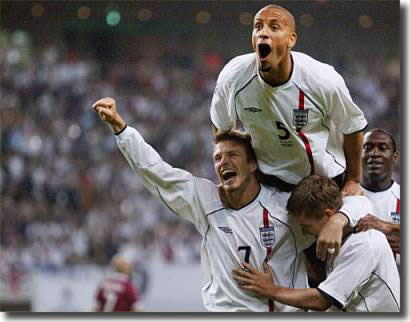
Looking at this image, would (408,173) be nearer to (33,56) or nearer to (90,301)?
(90,301)

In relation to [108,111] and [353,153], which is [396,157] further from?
[108,111]

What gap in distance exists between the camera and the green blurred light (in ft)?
27.1

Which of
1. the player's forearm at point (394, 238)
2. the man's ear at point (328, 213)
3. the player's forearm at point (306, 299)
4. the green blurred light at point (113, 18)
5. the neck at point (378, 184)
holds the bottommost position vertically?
the player's forearm at point (306, 299)

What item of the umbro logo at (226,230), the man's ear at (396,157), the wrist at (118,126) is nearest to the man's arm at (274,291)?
the umbro logo at (226,230)

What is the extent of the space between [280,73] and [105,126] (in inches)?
238

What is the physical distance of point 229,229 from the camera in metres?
2.61

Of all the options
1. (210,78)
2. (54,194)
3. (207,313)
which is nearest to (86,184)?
(54,194)

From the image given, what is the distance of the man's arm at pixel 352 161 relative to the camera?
8.47 ft

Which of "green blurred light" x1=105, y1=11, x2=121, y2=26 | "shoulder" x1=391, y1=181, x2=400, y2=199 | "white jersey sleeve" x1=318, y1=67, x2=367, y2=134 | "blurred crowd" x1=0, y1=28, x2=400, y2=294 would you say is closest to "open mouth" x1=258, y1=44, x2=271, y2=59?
"white jersey sleeve" x1=318, y1=67, x2=367, y2=134

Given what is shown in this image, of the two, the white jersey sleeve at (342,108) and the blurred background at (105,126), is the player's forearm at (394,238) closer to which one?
the white jersey sleeve at (342,108)

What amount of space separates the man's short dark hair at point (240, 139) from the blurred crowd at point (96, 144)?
4.18m

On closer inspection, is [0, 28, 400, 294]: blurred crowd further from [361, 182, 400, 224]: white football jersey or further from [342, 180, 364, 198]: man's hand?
[342, 180, 364, 198]: man's hand

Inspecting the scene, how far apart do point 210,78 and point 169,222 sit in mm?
1720

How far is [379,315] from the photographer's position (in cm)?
256
